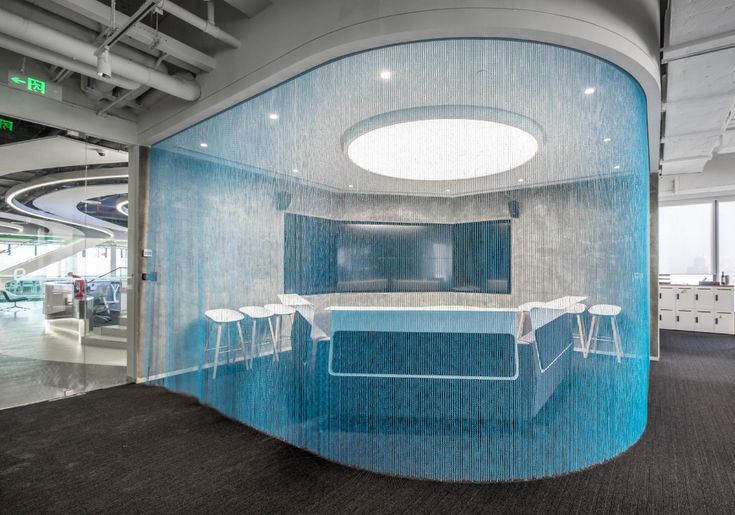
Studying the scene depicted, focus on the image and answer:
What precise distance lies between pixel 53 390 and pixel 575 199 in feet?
16.7

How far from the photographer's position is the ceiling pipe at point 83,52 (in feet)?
8.75

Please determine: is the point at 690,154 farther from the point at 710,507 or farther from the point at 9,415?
the point at 9,415

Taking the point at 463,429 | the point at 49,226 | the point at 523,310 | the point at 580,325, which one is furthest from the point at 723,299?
the point at 49,226

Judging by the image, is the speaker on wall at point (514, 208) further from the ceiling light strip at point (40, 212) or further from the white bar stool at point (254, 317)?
the ceiling light strip at point (40, 212)

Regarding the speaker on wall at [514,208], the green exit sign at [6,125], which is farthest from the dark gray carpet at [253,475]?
the green exit sign at [6,125]

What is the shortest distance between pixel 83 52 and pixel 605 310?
4213 millimetres

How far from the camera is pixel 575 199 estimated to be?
269cm

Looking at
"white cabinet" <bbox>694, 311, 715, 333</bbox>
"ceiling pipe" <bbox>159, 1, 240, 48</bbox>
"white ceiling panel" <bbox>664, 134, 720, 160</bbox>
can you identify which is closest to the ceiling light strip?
"ceiling pipe" <bbox>159, 1, 240, 48</bbox>

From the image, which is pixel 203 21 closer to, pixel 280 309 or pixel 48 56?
pixel 48 56

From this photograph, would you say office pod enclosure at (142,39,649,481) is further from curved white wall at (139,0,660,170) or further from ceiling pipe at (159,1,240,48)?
ceiling pipe at (159,1,240,48)

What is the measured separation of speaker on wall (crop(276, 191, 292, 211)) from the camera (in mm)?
3051

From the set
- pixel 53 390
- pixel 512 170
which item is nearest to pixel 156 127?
pixel 53 390

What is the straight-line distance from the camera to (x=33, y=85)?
381 centimetres

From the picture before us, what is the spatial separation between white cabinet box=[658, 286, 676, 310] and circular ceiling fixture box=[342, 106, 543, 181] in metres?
8.09
